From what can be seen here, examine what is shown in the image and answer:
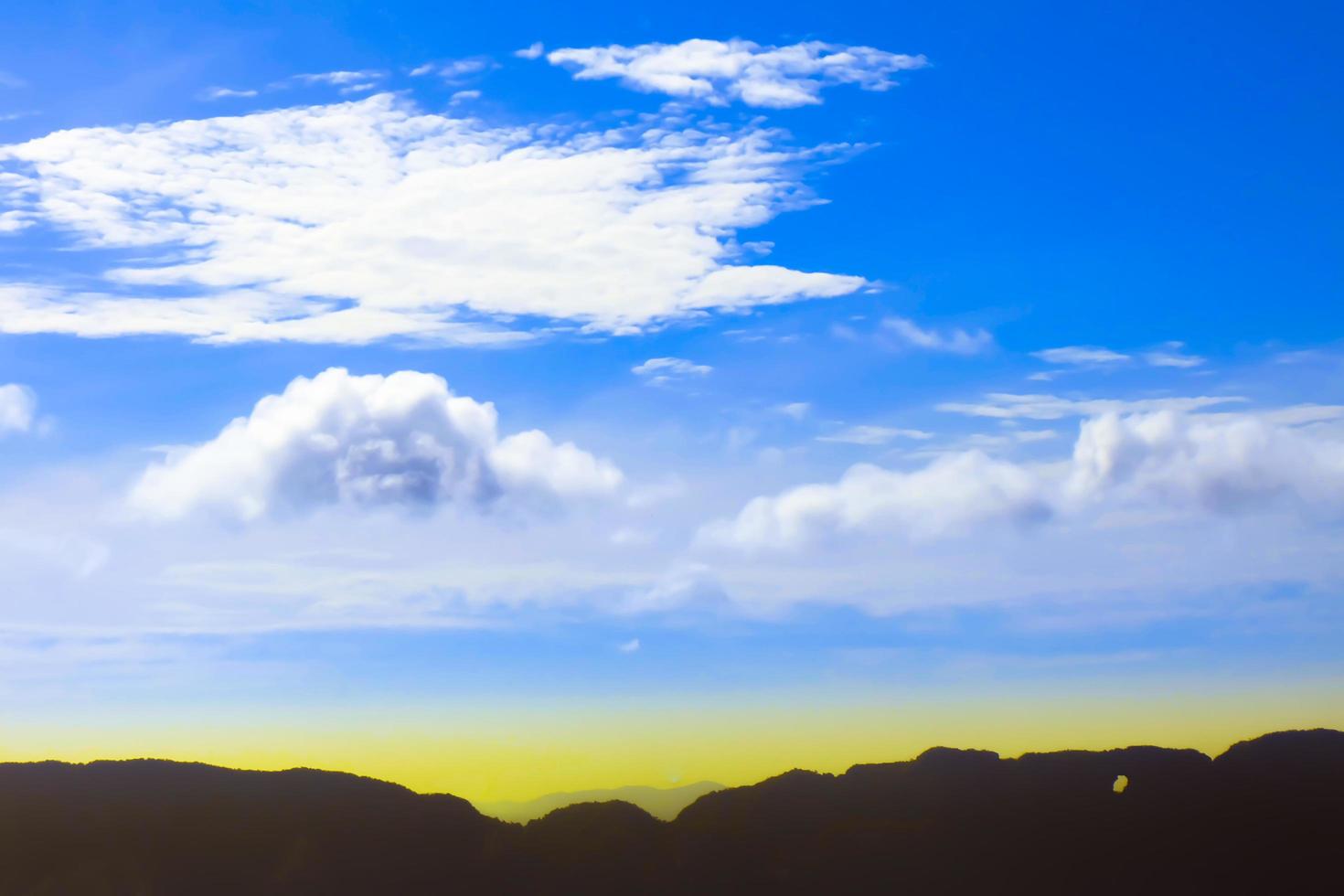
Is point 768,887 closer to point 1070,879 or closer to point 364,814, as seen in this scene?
point 1070,879

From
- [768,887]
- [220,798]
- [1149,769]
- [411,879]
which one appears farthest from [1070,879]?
[220,798]

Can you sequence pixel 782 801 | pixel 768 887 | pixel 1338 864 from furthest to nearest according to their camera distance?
pixel 782 801, pixel 768 887, pixel 1338 864

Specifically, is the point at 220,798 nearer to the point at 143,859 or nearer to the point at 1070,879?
the point at 143,859

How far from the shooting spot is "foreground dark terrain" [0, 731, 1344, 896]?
140m

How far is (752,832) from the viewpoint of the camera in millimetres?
151625

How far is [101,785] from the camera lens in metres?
162

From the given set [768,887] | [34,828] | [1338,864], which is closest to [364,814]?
[34,828]

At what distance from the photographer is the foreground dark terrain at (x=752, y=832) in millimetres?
139625

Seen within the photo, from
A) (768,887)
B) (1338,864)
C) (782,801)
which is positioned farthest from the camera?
(782,801)

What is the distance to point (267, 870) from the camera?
5915 inches

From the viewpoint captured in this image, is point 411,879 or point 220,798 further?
point 220,798

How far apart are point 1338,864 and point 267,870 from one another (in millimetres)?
116977

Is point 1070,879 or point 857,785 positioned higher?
point 857,785

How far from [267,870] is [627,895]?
42028mm
